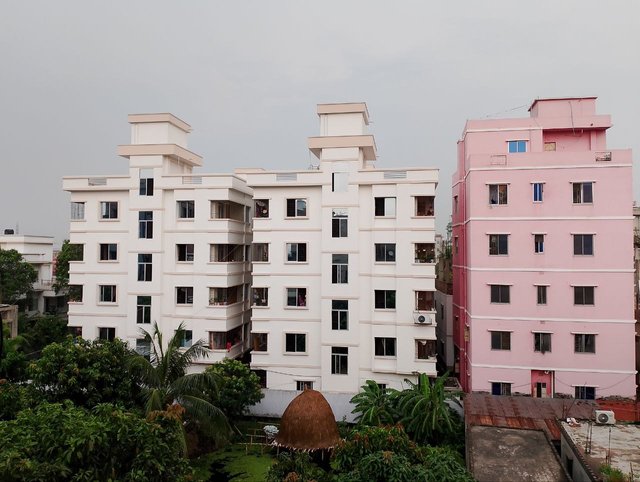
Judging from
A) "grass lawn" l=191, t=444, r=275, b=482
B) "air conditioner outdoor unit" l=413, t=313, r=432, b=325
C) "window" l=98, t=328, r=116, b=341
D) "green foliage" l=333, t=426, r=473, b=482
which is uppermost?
"air conditioner outdoor unit" l=413, t=313, r=432, b=325

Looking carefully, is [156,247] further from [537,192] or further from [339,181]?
[537,192]

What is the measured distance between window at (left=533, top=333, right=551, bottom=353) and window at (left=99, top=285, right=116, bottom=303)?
20.5 m

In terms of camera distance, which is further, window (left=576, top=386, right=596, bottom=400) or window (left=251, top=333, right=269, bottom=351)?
window (left=251, top=333, right=269, bottom=351)

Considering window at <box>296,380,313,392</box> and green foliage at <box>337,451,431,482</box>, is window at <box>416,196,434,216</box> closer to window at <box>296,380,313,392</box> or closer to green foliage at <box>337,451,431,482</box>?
window at <box>296,380,313,392</box>

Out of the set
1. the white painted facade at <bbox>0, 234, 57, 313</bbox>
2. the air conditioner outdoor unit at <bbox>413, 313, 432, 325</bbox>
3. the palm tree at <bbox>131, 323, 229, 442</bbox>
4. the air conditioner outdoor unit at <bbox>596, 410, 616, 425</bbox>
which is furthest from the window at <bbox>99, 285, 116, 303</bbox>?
the air conditioner outdoor unit at <bbox>596, 410, 616, 425</bbox>

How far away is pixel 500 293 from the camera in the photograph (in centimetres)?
2083

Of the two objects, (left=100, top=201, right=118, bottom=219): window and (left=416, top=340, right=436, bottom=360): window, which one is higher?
(left=100, top=201, right=118, bottom=219): window

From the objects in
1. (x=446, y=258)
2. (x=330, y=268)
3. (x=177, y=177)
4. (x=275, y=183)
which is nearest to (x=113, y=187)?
(x=177, y=177)

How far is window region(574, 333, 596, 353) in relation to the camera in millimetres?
19781

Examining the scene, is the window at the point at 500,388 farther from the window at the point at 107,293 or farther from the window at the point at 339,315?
the window at the point at 107,293

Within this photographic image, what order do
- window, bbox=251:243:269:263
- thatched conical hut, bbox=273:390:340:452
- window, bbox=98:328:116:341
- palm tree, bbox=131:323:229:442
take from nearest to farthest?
1. palm tree, bbox=131:323:229:442
2. thatched conical hut, bbox=273:390:340:452
3. window, bbox=251:243:269:263
4. window, bbox=98:328:116:341

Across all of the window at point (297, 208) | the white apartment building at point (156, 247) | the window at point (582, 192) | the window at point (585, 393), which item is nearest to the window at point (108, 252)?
the white apartment building at point (156, 247)

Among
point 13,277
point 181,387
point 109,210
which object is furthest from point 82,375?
point 13,277

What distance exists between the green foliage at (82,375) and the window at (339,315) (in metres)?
9.27
